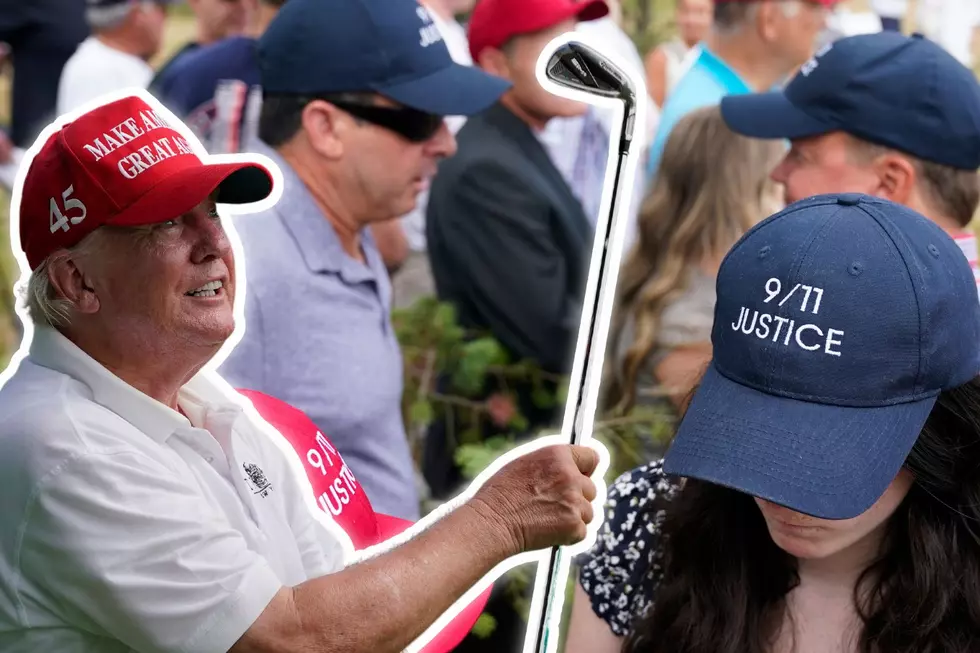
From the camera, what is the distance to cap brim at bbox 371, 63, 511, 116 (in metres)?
2.43

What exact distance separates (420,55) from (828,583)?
1294mm

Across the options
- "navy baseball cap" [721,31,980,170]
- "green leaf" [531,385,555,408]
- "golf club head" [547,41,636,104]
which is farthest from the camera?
"green leaf" [531,385,555,408]

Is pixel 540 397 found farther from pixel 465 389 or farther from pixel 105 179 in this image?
pixel 105 179

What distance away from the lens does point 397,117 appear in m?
2.45

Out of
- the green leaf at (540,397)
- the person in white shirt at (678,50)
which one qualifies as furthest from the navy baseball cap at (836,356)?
the person in white shirt at (678,50)

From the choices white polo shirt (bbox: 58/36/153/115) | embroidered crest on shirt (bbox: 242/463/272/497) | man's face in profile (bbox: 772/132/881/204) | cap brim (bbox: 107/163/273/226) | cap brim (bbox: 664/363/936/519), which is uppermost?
cap brim (bbox: 107/163/273/226)

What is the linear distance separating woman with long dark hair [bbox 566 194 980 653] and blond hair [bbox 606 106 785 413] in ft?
4.14

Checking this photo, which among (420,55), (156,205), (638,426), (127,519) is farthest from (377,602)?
(638,426)

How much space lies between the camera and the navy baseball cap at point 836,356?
1392 millimetres

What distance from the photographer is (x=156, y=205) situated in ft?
4.82

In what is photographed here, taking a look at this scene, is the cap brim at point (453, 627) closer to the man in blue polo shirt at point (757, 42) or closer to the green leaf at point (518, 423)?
the green leaf at point (518, 423)

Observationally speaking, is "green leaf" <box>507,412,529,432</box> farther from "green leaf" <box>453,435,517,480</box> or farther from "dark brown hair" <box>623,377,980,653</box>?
"dark brown hair" <box>623,377,980,653</box>

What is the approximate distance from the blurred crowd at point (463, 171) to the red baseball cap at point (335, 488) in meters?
0.26

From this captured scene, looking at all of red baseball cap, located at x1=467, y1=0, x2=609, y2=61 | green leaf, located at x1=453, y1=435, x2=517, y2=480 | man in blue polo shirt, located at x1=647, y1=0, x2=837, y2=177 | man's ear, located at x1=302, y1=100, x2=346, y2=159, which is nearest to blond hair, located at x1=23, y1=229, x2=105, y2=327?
man's ear, located at x1=302, y1=100, x2=346, y2=159
